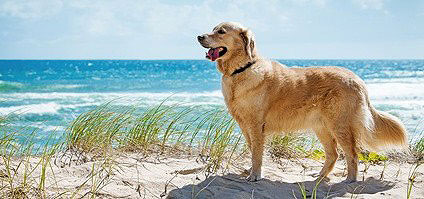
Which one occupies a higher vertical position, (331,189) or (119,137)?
(119,137)

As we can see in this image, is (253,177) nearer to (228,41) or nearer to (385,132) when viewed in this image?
(228,41)

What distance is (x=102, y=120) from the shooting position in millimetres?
5633

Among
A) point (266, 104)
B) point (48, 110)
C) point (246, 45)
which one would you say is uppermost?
point (246, 45)

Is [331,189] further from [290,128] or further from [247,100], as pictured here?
[247,100]

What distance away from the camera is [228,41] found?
4.48m

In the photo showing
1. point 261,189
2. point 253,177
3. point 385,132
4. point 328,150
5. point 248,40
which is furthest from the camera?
point 328,150

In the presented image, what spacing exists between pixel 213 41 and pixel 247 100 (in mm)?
644

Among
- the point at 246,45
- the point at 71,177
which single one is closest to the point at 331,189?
the point at 246,45

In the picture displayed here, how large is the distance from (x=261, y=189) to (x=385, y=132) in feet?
4.84

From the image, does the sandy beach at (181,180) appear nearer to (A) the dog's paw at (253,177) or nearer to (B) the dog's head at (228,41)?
(A) the dog's paw at (253,177)

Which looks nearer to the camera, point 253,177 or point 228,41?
point 228,41

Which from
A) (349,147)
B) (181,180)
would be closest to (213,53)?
(181,180)

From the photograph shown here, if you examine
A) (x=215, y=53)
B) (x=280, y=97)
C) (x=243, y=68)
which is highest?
(x=215, y=53)

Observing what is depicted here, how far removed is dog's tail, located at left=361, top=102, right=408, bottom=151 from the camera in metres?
4.79
